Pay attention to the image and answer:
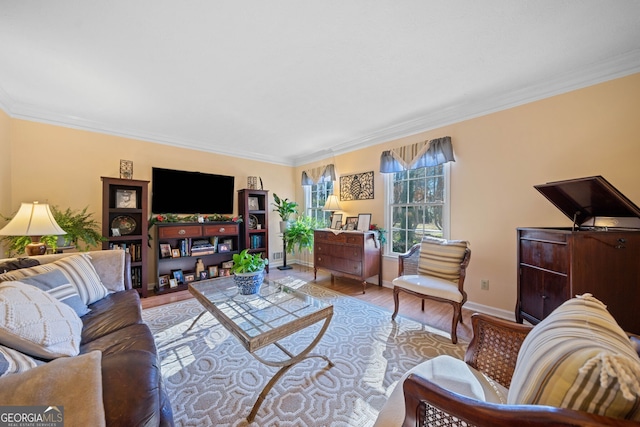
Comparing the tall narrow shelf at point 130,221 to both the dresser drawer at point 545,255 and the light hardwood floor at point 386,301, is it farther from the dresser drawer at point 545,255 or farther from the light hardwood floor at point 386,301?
the dresser drawer at point 545,255

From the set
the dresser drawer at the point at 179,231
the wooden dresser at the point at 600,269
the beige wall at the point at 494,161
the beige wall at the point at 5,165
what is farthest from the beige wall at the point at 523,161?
the beige wall at the point at 5,165

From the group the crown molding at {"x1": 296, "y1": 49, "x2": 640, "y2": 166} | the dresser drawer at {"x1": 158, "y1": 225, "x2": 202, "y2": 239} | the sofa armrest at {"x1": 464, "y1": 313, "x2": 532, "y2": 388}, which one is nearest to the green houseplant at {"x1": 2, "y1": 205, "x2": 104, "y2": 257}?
the dresser drawer at {"x1": 158, "y1": 225, "x2": 202, "y2": 239}

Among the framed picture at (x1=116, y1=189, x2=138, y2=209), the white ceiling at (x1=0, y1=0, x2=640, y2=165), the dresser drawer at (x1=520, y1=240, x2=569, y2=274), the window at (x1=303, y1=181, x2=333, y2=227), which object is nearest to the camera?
the white ceiling at (x1=0, y1=0, x2=640, y2=165)

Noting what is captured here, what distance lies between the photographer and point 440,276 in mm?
2416

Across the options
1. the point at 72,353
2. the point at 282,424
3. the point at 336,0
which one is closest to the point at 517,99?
the point at 336,0

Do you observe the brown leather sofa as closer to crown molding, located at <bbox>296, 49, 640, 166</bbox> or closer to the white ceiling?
the white ceiling

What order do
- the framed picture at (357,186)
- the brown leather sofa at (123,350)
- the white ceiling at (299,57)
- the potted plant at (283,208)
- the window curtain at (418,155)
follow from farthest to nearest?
1. the potted plant at (283,208)
2. the framed picture at (357,186)
3. the window curtain at (418,155)
4. the white ceiling at (299,57)
5. the brown leather sofa at (123,350)

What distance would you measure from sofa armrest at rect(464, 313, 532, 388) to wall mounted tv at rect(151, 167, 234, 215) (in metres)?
4.09

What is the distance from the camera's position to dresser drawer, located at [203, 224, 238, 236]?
12.3 ft

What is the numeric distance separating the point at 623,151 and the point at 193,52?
3.77 m

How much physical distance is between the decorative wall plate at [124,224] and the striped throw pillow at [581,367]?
4383mm

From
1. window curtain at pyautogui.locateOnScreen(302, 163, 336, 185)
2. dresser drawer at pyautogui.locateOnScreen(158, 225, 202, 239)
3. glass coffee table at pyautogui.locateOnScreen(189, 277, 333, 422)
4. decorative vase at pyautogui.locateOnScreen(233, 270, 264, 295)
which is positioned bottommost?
glass coffee table at pyautogui.locateOnScreen(189, 277, 333, 422)

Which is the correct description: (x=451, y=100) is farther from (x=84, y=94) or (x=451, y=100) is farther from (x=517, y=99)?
(x=84, y=94)

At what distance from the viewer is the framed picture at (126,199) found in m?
3.26
